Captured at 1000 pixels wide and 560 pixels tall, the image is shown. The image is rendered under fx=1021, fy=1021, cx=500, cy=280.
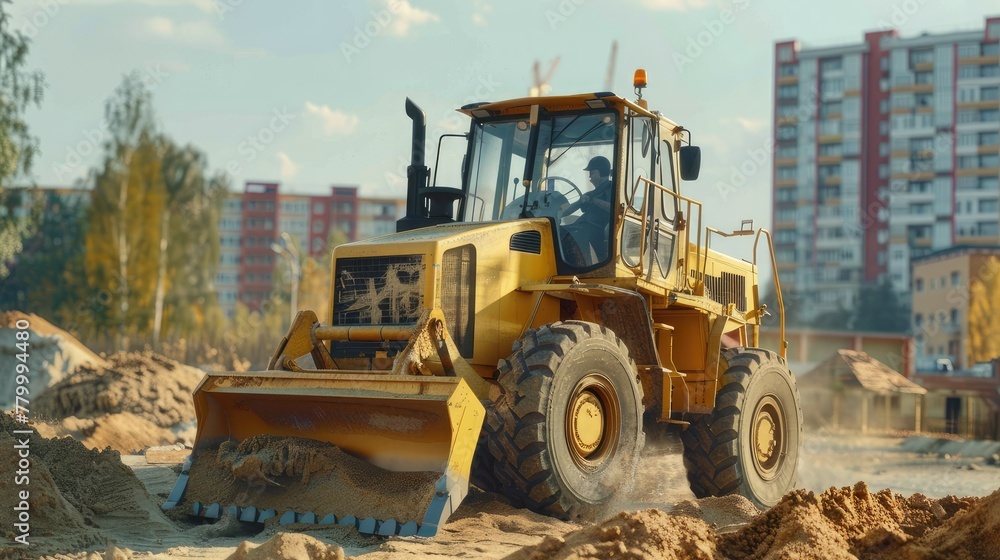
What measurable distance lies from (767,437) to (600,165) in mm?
3406

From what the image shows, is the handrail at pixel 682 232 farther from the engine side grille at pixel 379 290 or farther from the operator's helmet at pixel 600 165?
the engine side grille at pixel 379 290

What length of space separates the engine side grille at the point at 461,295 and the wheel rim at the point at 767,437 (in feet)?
11.1

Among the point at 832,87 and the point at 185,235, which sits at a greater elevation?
the point at 832,87

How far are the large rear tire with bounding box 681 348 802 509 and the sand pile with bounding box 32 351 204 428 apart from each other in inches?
390

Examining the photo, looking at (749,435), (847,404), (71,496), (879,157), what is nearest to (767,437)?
(749,435)

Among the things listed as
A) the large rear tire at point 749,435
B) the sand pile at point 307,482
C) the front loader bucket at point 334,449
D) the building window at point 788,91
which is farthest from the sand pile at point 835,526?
the building window at point 788,91

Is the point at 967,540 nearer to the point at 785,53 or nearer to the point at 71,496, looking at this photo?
the point at 71,496


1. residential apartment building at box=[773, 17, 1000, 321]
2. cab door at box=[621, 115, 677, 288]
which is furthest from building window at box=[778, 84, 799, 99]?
cab door at box=[621, 115, 677, 288]

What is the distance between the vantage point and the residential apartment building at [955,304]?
6788cm

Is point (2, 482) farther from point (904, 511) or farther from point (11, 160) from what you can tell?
point (11, 160)

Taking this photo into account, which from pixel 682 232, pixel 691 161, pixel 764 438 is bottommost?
pixel 764 438

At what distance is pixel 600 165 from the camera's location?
28.8ft

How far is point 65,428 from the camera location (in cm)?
1355

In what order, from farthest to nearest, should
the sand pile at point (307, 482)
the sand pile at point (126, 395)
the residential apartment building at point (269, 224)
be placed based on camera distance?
the residential apartment building at point (269, 224)
the sand pile at point (126, 395)
the sand pile at point (307, 482)
